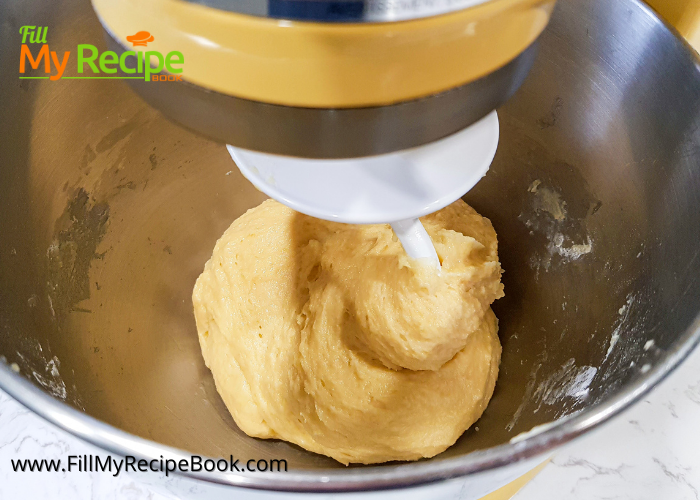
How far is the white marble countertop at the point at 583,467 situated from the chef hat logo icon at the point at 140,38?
0.82m

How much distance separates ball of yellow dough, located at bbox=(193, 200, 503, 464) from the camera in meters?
1.03

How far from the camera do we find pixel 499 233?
127 cm

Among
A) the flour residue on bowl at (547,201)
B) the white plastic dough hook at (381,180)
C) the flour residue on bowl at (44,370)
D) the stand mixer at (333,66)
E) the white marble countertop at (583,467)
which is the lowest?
the white marble countertop at (583,467)

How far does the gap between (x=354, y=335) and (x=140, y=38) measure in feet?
2.66

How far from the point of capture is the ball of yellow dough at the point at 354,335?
3.38 feet

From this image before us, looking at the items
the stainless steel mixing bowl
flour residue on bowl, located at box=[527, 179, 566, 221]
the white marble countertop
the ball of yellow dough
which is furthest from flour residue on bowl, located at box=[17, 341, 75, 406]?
flour residue on bowl, located at box=[527, 179, 566, 221]

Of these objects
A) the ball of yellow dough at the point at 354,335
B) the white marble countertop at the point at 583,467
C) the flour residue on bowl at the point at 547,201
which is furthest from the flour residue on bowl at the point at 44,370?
the flour residue on bowl at the point at 547,201

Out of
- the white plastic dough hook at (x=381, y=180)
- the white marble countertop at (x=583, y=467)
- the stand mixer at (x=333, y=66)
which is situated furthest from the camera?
the white marble countertop at (x=583, y=467)

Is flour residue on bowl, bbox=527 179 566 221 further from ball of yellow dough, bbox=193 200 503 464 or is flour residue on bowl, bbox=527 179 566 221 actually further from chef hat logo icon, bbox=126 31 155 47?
chef hat logo icon, bbox=126 31 155 47

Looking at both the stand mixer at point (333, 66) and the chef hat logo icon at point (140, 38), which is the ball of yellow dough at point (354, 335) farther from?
the chef hat logo icon at point (140, 38)

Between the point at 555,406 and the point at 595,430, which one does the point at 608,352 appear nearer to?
the point at 555,406

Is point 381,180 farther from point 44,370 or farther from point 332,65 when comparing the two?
point 44,370

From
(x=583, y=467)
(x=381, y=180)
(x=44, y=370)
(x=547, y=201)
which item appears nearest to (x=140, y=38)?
(x=381, y=180)

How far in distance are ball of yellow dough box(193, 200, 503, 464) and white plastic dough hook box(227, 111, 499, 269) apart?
36 cm
